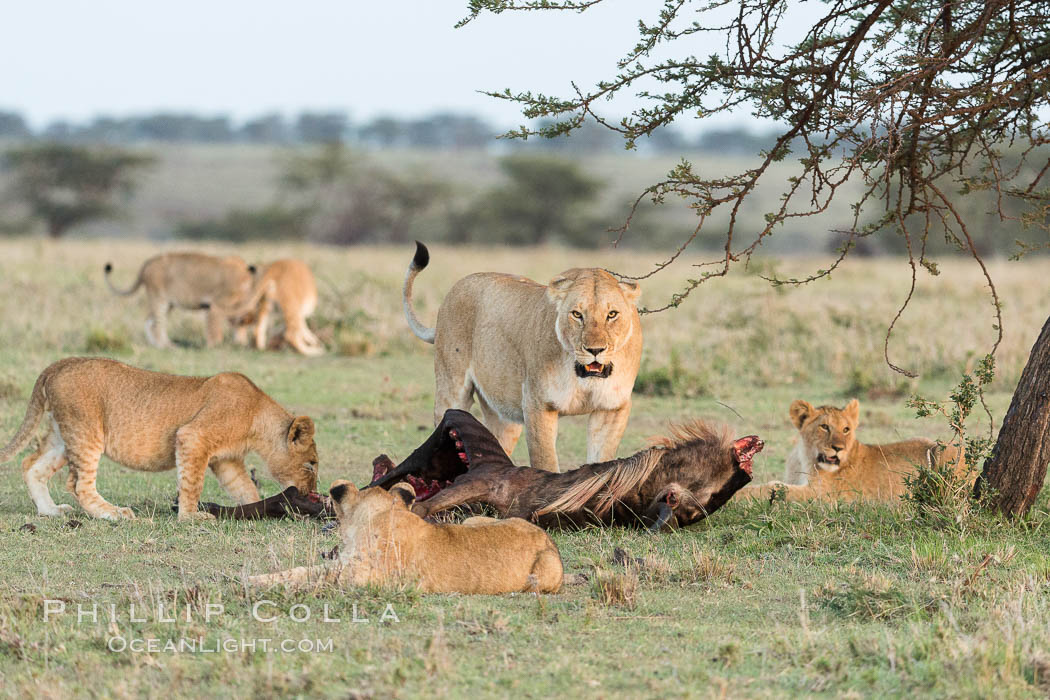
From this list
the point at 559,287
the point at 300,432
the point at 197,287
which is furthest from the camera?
the point at 197,287

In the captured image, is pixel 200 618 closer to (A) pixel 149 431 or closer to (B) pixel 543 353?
(A) pixel 149 431

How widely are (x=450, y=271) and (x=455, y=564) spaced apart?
58.1 ft

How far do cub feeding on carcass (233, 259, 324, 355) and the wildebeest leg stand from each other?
9096 mm

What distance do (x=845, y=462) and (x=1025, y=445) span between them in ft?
4.48

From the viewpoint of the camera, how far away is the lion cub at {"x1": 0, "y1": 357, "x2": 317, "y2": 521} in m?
6.53

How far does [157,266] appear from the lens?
50.7ft

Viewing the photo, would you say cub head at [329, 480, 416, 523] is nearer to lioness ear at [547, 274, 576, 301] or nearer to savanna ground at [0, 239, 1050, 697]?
savanna ground at [0, 239, 1050, 697]

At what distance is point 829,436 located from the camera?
23.6 feet

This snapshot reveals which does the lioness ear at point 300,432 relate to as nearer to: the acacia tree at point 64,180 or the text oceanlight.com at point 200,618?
the text oceanlight.com at point 200,618

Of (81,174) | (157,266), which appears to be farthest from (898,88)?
(81,174)

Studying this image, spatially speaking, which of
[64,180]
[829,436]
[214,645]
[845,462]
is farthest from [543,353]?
[64,180]

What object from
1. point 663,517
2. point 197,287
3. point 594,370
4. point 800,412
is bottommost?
point 663,517

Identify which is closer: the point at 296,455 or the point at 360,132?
the point at 296,455

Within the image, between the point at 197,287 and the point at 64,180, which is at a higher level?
the point at 64,180
